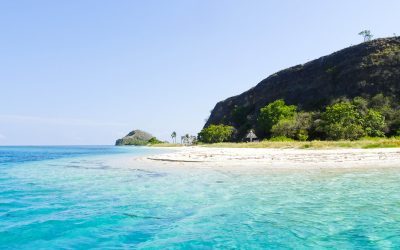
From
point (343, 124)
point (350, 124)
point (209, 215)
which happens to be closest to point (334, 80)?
point (343, 124)

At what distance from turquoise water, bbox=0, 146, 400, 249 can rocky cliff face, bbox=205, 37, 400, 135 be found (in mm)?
83105

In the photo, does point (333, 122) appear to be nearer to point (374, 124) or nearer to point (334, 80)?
point (374, 124)

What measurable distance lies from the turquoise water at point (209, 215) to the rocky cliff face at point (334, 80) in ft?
273

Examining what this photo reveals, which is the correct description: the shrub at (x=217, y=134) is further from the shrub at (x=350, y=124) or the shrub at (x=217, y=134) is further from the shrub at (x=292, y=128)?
the shrub at (x=350, y=124)

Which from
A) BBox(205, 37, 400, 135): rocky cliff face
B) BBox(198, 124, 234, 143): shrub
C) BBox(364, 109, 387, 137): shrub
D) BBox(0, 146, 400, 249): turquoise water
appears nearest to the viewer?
BBox(0, 146, 400, 249): turquoise water

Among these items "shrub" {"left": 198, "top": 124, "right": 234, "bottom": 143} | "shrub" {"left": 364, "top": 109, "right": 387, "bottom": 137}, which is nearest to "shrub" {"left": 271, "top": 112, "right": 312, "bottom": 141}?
"shrub" {"left": 364, "top": 109, "right": 387, "bottom": 137}

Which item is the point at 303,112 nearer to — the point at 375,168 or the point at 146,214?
the point at 375,168

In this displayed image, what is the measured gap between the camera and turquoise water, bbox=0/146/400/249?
7.20 metres

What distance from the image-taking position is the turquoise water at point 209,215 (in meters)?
7.20

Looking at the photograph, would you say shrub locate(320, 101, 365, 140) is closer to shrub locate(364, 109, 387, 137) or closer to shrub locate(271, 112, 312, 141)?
shrub locate(364, 109, 387, 137)

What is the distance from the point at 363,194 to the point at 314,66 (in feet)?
363

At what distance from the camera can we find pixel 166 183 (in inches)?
646

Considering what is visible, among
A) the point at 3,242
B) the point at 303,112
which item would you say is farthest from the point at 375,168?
the point at 303,112

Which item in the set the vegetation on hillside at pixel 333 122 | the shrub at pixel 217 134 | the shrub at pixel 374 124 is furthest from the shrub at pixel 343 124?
the shrub at pixel 217 134
